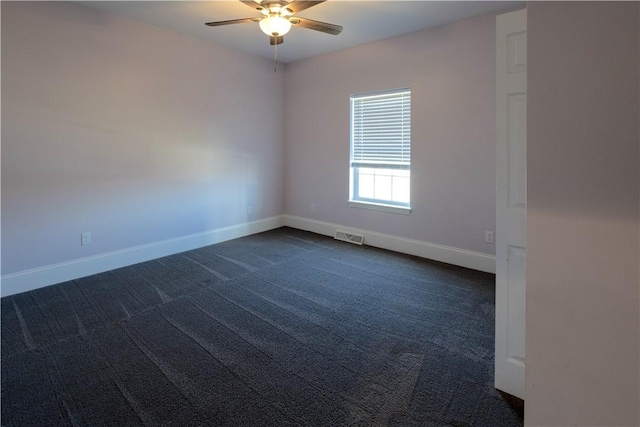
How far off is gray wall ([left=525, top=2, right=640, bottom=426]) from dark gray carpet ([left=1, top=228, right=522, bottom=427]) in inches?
45.8

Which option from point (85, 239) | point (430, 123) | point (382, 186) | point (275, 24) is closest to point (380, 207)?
point (382, 186)

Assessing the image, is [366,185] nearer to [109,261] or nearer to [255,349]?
[255,349]

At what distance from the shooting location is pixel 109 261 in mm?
3895

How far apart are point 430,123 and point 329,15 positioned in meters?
1.66

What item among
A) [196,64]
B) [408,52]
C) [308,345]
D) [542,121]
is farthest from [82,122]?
[542,121]

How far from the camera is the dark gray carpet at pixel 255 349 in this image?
1.82m

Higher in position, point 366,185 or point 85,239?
point 366,185

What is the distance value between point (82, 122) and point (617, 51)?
424cm

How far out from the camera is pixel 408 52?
13.9 ft

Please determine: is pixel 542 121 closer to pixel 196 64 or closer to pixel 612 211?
pixel 612 211

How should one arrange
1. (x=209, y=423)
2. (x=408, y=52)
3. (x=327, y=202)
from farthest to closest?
(x=327, y=202)
(x=408, y=52)
(x=209, y=423)

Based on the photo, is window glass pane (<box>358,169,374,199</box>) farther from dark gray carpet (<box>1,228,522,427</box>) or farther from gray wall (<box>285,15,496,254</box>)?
dark gray carpet (<box>1,228,522,427</box>)

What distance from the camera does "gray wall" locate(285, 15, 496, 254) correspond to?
12.4ft

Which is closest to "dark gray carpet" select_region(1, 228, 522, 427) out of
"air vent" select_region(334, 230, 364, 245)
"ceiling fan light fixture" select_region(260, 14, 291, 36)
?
"air vent" select_region(334, 230, 364, 245)
